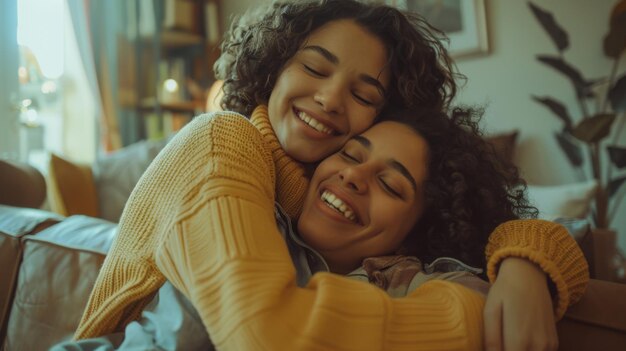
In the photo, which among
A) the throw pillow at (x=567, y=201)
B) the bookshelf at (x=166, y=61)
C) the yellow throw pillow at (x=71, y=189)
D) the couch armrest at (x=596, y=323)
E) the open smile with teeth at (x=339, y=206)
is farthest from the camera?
the bookshelf at (x=166, y=61)

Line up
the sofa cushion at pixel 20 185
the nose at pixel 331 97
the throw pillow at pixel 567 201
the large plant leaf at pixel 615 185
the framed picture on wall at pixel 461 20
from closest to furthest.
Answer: the nose at pixel 331 97
the sofa cushion at pixel 20 185
the throw pillow at pixel 567 201
the large plant leaf at pixel 615 185
the framed picture on wall at pixel 461 20

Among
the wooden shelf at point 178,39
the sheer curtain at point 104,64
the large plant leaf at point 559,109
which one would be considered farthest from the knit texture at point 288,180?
the wooden shelf at point 178,39

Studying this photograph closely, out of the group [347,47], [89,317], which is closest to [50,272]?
[89,317]

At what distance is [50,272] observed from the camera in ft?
3.62

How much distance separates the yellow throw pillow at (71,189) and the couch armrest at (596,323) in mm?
1887

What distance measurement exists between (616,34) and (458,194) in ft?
6.20

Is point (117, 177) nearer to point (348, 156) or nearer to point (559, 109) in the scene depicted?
point (348, 156)

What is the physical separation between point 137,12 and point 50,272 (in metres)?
2.82

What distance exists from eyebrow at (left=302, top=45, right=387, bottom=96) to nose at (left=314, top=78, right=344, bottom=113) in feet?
0.16

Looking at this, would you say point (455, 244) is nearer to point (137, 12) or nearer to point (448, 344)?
point (448, 344)

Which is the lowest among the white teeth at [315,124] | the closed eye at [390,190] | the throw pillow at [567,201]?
the throw pillow at [567,201]

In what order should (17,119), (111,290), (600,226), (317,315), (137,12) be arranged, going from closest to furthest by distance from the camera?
(317,315) → (111,290) → (600,226) → (17,119) → (137,12)

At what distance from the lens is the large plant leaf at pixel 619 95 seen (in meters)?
2.36

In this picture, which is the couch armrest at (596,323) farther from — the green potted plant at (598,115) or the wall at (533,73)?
the wall at (533,73)
